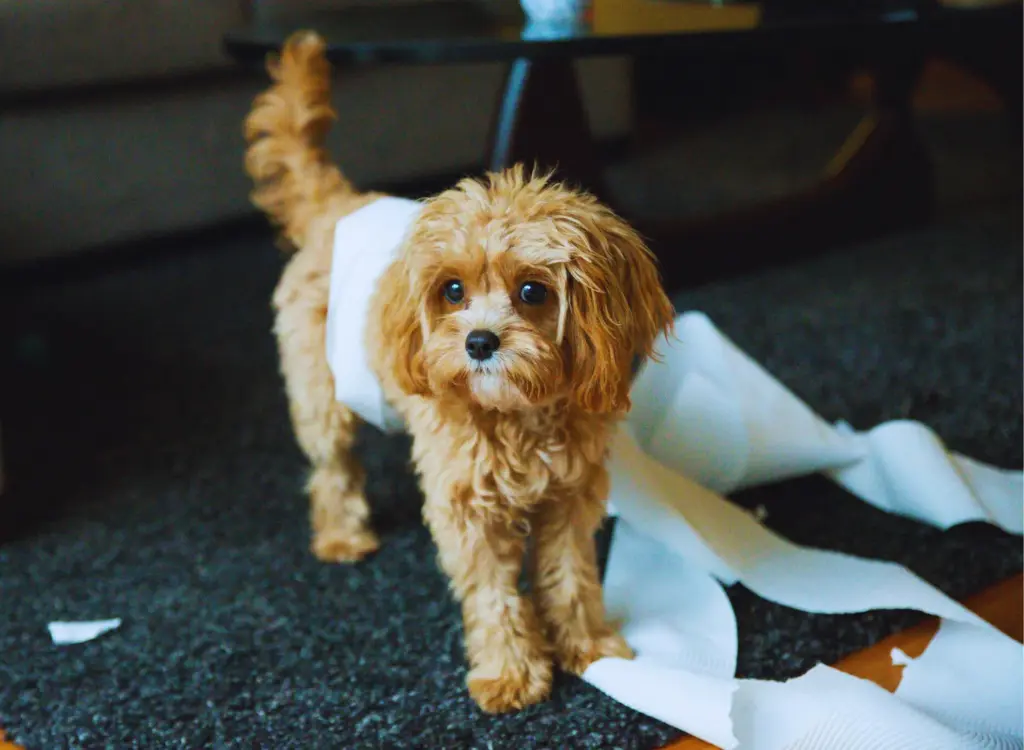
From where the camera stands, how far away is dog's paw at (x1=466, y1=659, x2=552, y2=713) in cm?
112

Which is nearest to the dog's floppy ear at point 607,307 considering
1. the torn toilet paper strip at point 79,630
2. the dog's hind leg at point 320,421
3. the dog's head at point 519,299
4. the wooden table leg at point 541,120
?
the dog's head at point 519,299

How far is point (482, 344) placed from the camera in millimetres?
958

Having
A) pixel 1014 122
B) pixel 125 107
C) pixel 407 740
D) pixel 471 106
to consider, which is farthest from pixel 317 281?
pixel 1014 122

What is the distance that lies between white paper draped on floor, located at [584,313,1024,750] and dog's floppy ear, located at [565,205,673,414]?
0.33 meters

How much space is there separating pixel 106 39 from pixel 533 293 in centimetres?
177

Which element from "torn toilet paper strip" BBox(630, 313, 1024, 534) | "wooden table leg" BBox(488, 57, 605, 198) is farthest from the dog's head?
"wooden table leg" BBox(488, 57, 605, 198)

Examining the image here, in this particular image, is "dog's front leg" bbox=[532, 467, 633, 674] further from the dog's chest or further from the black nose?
the black nose

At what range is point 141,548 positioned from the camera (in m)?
1.46

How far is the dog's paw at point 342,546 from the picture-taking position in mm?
1427

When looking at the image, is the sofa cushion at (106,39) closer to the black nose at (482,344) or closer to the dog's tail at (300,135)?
the dog's tail at (300,135)

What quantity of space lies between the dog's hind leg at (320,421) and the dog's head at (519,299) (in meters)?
0.32

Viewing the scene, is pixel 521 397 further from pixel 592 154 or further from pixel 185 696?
pixel 592 154

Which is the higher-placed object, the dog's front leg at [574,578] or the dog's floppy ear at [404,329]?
the dog's floppy ear at [404,329]

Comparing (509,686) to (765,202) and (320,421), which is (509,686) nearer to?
(320,421)
